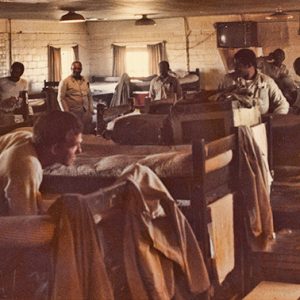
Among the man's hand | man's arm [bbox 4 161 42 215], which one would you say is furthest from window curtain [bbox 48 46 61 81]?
man's arm [bbox 4 161 42 215]

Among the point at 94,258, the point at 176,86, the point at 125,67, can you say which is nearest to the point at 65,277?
the point at 94,258

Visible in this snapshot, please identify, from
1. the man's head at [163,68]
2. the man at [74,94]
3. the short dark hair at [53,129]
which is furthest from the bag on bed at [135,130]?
the man's head at [163,68]

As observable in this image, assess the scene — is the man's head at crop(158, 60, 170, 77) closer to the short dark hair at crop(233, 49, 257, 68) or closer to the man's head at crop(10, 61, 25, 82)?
the man's head at crop(10, 61, 25, 82)

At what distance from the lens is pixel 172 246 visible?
3.53 meters

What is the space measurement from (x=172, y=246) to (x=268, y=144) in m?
2.34

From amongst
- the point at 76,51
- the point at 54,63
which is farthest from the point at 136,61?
the point at 54,63

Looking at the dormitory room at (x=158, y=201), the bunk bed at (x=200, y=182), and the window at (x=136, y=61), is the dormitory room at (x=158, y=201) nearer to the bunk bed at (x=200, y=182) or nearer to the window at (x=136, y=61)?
the bunk bed at (x=200, y=182)

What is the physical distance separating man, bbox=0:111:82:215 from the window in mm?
14051

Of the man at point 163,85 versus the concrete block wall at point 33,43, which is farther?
the concrete block wall at point 33,43

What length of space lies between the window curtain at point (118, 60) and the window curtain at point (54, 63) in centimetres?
161

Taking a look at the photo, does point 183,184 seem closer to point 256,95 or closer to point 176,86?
point 256,95

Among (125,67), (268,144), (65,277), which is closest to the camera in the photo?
(65,277)

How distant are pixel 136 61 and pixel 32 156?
14658 mm

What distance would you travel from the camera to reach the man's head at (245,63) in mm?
6473
